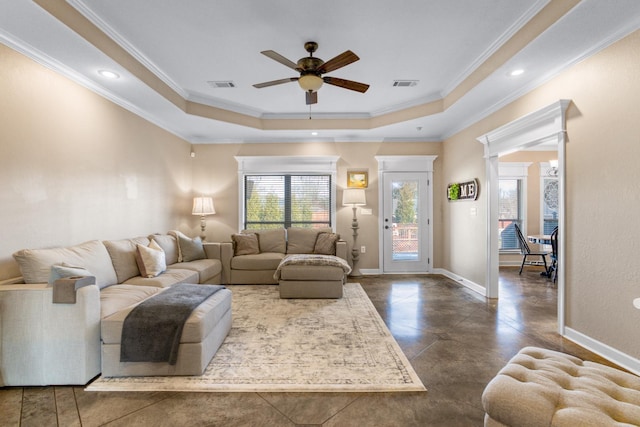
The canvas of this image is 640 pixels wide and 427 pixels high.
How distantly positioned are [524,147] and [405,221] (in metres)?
2.54

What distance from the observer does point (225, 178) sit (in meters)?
5.90

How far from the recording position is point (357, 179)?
5875 millimetres

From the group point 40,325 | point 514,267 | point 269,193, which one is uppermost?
point 269,193

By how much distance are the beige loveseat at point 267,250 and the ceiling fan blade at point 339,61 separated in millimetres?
3030

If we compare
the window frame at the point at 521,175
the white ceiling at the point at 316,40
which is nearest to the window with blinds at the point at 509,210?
the window frame at the point at 521,175

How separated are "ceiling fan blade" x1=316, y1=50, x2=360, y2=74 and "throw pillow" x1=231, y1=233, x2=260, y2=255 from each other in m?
3.26

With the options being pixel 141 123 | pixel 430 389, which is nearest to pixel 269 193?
pixel 141 123

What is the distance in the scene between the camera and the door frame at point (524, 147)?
2984 mm

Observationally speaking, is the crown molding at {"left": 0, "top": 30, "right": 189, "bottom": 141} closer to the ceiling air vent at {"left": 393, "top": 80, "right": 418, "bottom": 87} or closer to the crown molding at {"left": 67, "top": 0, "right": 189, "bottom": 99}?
the crown molding at {"left": 67, "top": 0, "right": 189, "bottom": 99}

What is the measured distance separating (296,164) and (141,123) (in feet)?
8.66

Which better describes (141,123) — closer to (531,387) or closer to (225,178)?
(225,178)

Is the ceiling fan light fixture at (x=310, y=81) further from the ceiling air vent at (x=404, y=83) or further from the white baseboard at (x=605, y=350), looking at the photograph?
the white baseboard at (x=605, y=350)

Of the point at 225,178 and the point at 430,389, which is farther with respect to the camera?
the point at 225,178

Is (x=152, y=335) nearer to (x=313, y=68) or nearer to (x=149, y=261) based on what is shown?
(x=149, y=261)
